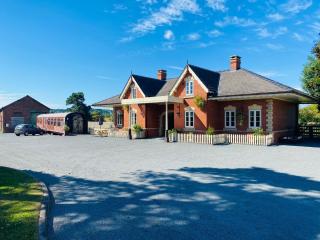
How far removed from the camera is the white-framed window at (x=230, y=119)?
80.6 feet

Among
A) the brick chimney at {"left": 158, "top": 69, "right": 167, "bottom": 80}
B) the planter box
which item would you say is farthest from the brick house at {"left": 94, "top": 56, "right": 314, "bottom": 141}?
the brick chimney at {"left": 158, "top": 69, "right": 167, "bottom": 80}

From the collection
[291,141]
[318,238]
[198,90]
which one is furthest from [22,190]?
[291,141]

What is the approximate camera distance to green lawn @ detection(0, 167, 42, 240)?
5.12 metres

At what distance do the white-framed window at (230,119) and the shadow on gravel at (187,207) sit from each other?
47.1ft

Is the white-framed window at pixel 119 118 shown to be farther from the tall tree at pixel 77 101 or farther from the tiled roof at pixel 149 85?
the tall tree at pixel 77 101

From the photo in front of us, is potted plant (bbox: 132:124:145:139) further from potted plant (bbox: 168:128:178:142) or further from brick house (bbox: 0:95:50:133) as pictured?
brick house (bbox: 0:95:50:133)

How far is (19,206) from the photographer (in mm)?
6594

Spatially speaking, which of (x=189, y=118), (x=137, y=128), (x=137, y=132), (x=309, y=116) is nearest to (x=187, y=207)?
(x=189, y=118)

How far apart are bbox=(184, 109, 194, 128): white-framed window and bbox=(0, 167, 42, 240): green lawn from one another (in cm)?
1781

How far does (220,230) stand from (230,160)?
893cm

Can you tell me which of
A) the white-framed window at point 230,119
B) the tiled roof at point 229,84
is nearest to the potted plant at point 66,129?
the tiled roof at point 229,84

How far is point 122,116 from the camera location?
3366cm

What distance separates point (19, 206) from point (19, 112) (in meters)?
48.0

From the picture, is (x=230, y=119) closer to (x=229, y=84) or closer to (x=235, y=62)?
(x=229, y=84)
